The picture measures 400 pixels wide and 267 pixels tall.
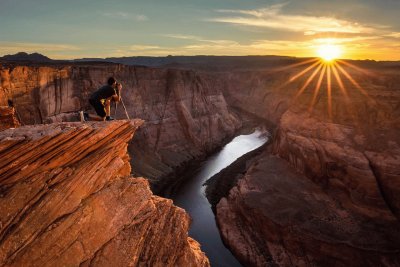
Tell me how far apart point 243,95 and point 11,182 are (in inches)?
3433

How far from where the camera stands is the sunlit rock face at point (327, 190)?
23062 mm

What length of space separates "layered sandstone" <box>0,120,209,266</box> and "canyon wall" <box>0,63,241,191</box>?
2581 centimetres

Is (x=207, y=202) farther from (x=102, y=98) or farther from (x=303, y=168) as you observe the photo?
(x=102, y=98)

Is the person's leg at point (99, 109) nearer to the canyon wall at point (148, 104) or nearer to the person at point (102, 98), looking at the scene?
the person at point (102, 98)

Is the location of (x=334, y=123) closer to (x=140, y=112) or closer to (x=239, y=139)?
(x=140, y=112)

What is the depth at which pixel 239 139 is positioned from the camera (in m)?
63.8

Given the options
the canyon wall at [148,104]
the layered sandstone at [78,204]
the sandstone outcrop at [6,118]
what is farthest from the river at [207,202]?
the sandstone outcrop at [6,118]

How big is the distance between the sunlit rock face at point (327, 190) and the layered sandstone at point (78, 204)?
14287mm

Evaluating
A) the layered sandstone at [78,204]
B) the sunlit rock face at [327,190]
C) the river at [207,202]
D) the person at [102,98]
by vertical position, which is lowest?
the river at [207,202]

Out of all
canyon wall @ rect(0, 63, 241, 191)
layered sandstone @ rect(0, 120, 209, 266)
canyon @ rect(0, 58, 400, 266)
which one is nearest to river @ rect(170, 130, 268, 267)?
canyon @ rect(0, 58, 400, 266)

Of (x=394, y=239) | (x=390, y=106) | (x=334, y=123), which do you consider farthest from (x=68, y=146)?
(x=390, y=106)

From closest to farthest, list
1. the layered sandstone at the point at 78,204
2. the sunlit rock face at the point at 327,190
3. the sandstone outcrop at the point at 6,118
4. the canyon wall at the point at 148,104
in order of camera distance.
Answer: the layered sandstone at the point at 78,204
the sandstone outcrop at the point at 6,118
the sunlit rock face at the point at 327,190
the canyon wall at the point at 148,104

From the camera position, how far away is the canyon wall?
3581cm

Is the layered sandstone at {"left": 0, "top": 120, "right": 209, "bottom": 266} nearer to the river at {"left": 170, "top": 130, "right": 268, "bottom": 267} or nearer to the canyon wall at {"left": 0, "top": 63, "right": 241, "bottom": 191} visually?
the river at {"left": 170, "top": 130, "right": 268, "bottom": 267}
